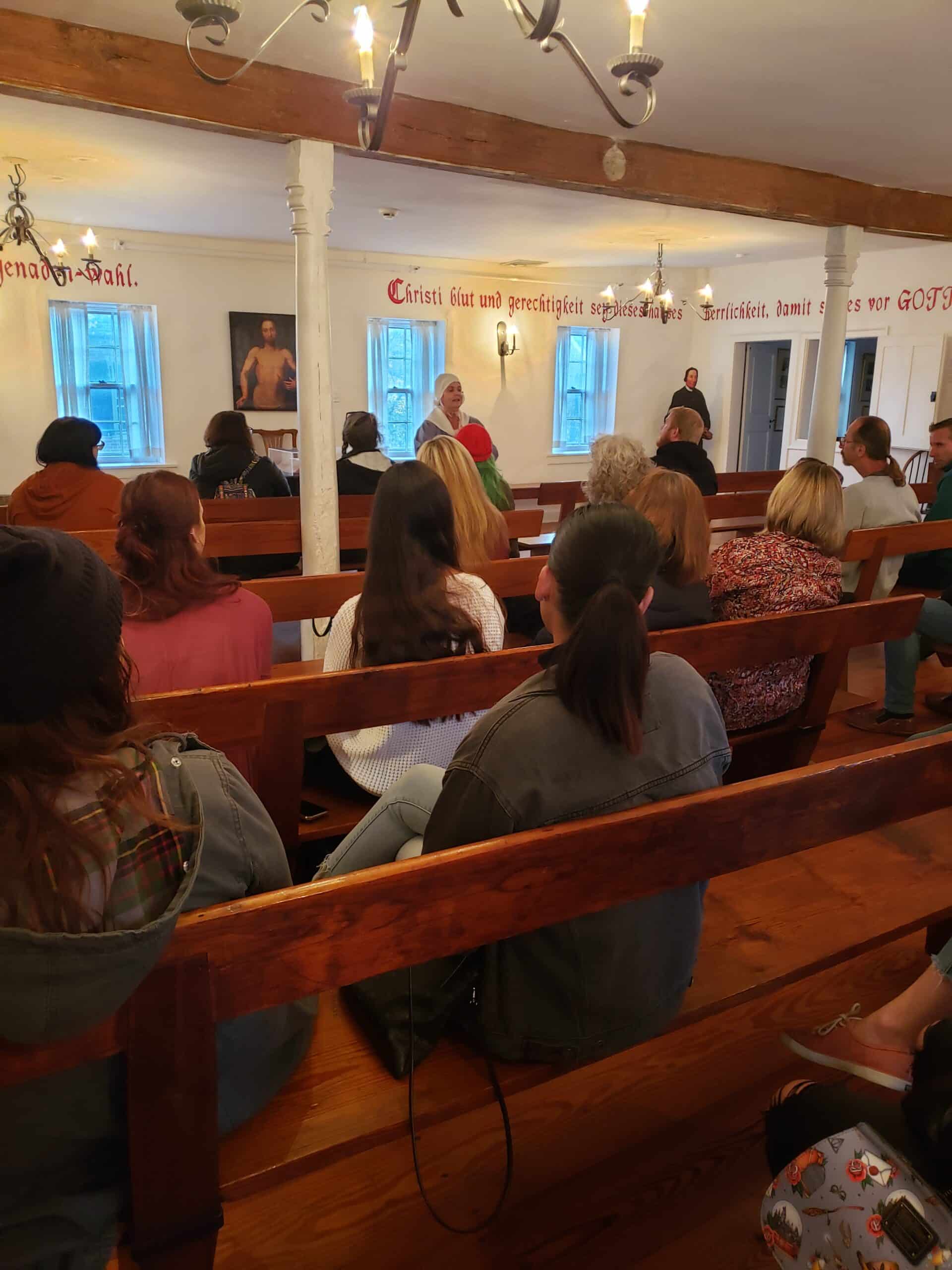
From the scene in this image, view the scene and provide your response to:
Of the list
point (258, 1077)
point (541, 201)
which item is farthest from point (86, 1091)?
point (541, 201)

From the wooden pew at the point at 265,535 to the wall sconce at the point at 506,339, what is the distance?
6.48 m

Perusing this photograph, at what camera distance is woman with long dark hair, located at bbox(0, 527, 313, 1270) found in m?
0.81

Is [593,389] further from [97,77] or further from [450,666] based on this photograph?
[450,666]

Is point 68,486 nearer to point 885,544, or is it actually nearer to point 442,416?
point 442,416

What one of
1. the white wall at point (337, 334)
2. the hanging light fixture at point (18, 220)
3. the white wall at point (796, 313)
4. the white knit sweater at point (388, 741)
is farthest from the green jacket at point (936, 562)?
the white wall at point (337, 334)

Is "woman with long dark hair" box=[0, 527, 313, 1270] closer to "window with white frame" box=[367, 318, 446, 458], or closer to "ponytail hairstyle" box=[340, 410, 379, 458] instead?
"ponytail hairstyle" box=[340, 410, 379, 458]

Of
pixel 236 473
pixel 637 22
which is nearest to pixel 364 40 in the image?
pixel 637 22

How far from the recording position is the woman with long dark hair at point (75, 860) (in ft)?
2.65

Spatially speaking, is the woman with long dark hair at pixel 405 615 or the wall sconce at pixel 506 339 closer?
the woman with long dark hair at pixel 405 615

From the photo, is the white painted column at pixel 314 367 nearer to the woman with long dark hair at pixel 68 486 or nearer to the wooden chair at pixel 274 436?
the woman with long dark hair at pixel 68 486

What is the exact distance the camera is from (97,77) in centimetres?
339

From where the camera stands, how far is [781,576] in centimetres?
271

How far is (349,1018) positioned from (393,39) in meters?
3.42

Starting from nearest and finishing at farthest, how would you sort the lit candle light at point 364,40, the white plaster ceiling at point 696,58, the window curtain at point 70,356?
the lit candle light at point 364,40 → the white plaster ceiling at point 696,58 → the window curtain at point 70,356
